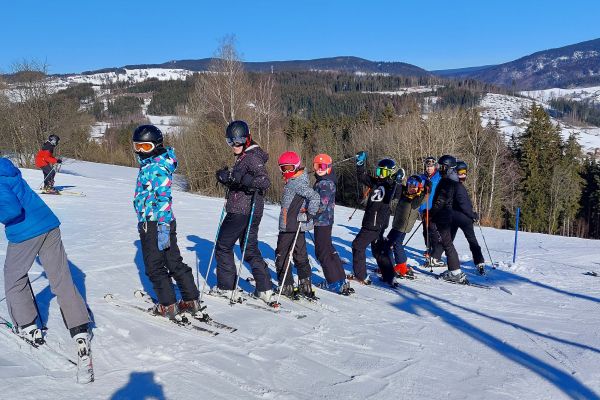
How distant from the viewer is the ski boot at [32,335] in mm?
4176

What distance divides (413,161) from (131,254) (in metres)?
32.1

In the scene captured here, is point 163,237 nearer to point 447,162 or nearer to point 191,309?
point 191,309

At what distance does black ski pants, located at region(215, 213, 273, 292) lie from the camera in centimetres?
575

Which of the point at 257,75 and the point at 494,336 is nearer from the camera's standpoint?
the point at 494,336

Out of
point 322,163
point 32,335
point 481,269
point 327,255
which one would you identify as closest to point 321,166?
point 322,163

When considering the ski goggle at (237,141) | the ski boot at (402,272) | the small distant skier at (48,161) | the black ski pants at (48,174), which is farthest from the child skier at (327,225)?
the black ski pants at (48,174)

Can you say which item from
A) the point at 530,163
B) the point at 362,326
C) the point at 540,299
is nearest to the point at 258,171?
the point at 362,326

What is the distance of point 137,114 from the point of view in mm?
100625

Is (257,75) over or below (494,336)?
over

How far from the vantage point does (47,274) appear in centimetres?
412

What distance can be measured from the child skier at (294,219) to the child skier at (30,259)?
2617 mm

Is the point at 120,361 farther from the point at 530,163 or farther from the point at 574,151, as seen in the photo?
the point at 574,151

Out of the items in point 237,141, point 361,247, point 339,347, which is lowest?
point 339,347

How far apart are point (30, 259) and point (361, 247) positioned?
187 inches
